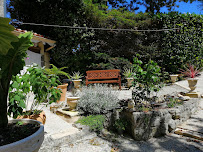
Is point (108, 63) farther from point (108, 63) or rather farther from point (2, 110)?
point (2, 110)

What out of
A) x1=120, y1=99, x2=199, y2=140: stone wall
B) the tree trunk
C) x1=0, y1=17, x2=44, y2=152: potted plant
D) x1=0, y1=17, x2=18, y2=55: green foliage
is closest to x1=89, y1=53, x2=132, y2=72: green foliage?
x1=120, y1=99, x2=199, y2=140: stone wall

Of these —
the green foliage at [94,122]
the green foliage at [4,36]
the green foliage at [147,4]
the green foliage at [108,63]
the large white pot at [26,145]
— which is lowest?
the green foliage at [94,122]

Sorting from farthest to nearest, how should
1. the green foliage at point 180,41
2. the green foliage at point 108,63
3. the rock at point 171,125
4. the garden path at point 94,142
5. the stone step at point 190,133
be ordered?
the green foliage at point 180,41, the green foliage at point 108,63, the rock at point 171,125, the stone step at point 190,133, the garden path at point 94,142

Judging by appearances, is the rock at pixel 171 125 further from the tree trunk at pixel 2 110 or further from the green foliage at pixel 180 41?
the green foliage at pixel 180 41

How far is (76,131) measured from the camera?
3.35 m

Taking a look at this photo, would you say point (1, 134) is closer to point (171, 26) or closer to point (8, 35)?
point (8, 35)

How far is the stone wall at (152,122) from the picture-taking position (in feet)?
11.9

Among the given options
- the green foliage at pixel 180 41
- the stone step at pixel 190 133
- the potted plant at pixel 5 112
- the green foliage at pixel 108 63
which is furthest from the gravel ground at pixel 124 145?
the green foliage at pixel 180 41

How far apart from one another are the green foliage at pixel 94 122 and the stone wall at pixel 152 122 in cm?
53

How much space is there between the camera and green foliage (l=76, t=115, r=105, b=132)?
11.8 ft

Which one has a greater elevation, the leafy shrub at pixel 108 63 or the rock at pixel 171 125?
the leafy shrub at pixel 108 63

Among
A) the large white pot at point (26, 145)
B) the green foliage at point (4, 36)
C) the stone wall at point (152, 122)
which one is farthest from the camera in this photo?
the stone wall at point (152, 122)

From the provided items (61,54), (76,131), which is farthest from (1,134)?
(61,54)

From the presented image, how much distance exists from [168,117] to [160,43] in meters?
7.70
